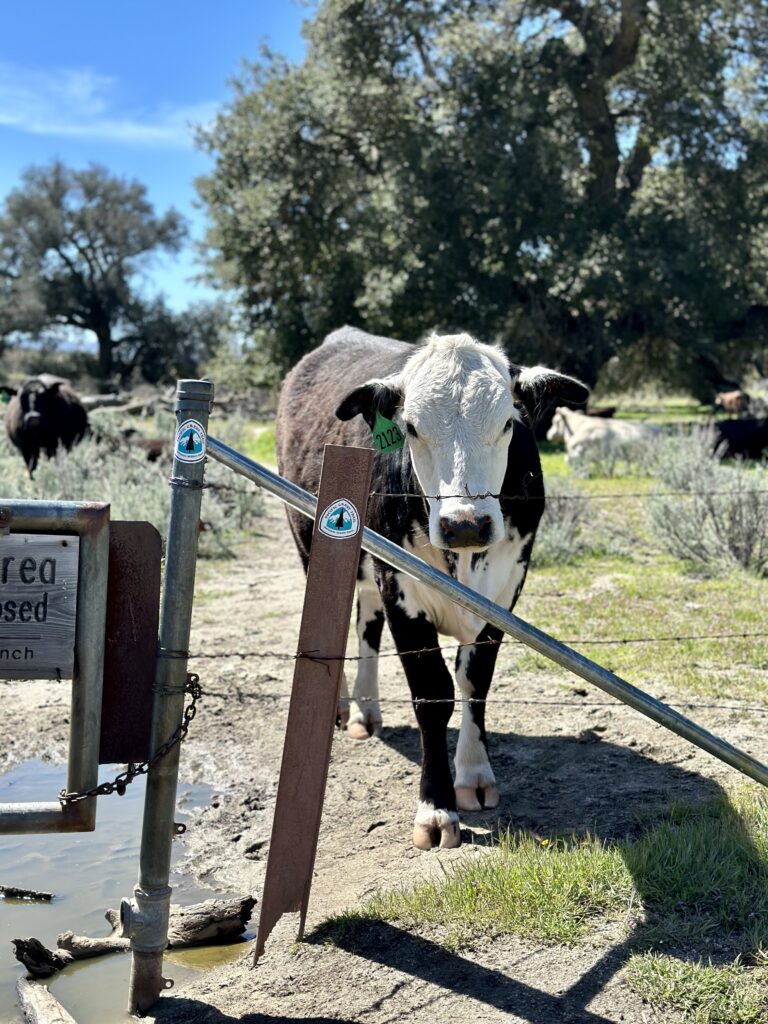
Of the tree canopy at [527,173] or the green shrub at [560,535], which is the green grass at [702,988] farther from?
the tree canopy at [527,173]

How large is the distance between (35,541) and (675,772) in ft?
10.1

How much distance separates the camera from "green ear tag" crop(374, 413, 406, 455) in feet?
13.1

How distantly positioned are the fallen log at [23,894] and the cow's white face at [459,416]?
1.97 metres

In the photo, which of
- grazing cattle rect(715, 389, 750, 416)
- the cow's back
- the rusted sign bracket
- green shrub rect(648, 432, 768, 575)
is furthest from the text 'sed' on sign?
grazing cattle rect(715, 389, 750, 416)

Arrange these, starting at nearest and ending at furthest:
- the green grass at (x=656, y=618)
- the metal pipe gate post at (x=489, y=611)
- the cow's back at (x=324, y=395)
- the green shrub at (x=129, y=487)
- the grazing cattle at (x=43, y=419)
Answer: the metal pipe gate post at (x=489, y=611), the cow's back at (x=324, y=395), the green grass at (x=656, y=618), the green shrub at (x=129, y=487), the grazing cattle at (x=43, y=419)

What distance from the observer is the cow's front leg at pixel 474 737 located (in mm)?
4367

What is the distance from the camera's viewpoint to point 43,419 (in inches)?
541

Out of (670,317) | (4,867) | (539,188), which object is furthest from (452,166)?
(4,867)

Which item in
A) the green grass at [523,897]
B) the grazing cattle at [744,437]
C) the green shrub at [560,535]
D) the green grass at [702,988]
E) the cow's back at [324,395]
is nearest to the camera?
the green grass at [702,988]

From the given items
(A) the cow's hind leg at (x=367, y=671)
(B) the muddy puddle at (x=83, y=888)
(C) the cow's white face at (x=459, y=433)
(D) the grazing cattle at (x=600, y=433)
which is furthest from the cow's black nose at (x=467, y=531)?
(D) the grazing cattle at (x=600, y=433)

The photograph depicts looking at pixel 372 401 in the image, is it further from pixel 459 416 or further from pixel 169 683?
pixel 169 683

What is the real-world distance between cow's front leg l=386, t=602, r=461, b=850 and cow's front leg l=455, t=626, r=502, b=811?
0.16 meters

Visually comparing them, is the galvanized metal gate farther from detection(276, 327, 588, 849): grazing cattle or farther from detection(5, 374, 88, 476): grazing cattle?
detection(5, 374, 88, 476): grazing cattle

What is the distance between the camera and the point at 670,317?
2170 centimetres
